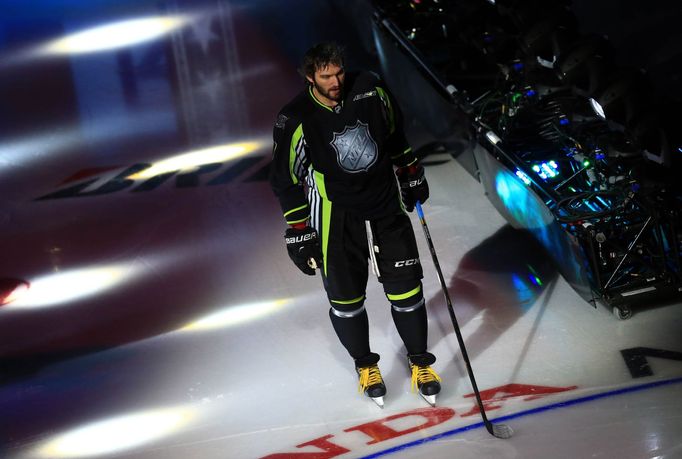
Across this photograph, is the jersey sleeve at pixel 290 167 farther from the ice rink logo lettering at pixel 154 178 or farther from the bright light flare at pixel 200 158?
the bright light flare at pixel 200 158

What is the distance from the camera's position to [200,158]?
7430 mm

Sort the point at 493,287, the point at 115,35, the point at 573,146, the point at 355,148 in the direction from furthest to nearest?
the point at 115,35, the point at 573,146, the point at 493,287, the point at 355,148

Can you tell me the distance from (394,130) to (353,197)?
1.19 ft

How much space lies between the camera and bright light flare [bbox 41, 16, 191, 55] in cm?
978

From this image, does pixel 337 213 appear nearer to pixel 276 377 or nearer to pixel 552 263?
pixel 276 377

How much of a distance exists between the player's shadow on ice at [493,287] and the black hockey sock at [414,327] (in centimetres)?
38

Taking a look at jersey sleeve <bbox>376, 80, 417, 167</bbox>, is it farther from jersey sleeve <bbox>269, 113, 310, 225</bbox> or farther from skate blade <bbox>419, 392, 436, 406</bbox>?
skate blade <bbox>419, 392, 436, 406</bbox>

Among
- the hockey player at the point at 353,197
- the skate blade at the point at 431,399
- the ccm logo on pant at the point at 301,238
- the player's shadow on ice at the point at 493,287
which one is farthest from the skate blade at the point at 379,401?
the ccm logo on pant at the point at 301,238

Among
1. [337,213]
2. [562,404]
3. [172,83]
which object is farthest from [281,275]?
[172,83]

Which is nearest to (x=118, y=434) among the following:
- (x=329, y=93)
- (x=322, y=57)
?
(x=329, y=93)

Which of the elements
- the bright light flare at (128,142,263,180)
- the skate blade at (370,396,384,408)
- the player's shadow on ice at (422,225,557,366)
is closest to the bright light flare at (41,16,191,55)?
the bright light flare at (128,142,263,180)

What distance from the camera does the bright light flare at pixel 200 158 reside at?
287 inches

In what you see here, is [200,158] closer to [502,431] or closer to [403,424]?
[403,424]

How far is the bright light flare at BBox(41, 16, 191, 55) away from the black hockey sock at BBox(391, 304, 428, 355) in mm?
6321
